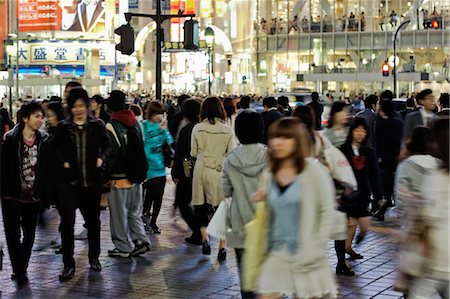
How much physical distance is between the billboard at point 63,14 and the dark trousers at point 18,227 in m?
43.0

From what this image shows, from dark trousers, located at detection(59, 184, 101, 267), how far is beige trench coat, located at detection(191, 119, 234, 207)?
4.64ft

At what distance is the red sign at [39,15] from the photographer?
2037 inches

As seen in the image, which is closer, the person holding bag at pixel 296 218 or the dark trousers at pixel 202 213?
the person holding bag at pixel 296 218

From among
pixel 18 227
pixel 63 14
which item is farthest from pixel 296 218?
pixel 63 14

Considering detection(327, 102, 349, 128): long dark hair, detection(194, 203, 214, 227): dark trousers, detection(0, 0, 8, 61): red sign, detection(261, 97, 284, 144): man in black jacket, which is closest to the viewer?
detection(327, 102, 349, 128): long dark hair

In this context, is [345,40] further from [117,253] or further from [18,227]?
[18,227]

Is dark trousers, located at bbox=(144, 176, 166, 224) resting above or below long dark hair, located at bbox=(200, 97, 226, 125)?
below

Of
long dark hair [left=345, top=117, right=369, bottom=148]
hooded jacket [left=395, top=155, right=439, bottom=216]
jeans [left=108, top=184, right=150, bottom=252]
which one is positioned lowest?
jeans [left=108, top=184, right=150, bottom=252]

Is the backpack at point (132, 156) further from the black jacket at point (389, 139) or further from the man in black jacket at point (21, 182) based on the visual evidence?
the black jacket at point (389, 139)

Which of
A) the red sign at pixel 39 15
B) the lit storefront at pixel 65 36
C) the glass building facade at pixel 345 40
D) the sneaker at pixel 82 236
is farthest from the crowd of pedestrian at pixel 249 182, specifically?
the glass building facade at pixel 345 40

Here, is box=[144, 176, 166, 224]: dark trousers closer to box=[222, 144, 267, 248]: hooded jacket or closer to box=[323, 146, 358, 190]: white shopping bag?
box=[323, 146, 358, 190]: white shopping bag

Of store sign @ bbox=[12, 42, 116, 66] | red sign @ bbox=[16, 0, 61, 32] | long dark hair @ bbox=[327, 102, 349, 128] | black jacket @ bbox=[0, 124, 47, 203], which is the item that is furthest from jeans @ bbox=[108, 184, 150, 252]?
red sign @ bbox=[16, 0, 61, 32]

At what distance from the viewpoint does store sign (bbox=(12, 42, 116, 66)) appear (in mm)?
52500

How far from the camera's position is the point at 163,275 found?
32.3ft
